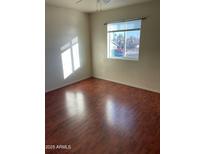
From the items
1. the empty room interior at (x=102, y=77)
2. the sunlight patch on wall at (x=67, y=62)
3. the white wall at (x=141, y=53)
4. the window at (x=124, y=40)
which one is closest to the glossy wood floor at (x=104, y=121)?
the empty room interior at (x=102, y=77)

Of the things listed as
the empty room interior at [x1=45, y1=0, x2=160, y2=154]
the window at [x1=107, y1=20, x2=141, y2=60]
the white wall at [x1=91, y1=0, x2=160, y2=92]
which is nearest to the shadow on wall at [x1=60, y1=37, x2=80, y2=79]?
the empty room interior at [x1=45, y1=0, x2=160, y2=154]

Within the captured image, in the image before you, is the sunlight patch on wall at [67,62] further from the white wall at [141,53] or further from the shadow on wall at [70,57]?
the white wall at [141,53]

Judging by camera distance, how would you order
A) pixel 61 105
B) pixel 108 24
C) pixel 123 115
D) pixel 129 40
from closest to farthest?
1. pixel 123 115
2. pixel 61 105
3. pixel 129 40
4. pixel 108 24

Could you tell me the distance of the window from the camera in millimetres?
4945

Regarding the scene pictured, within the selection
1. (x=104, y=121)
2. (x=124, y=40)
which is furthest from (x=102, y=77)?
(x=104, y=121)

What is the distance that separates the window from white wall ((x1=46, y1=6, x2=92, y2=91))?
992 mm

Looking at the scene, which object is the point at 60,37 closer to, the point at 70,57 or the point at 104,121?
the point at 70,57

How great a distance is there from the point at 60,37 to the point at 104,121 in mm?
3206

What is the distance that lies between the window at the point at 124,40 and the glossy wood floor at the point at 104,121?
1.31 metres

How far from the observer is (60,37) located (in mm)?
5000
